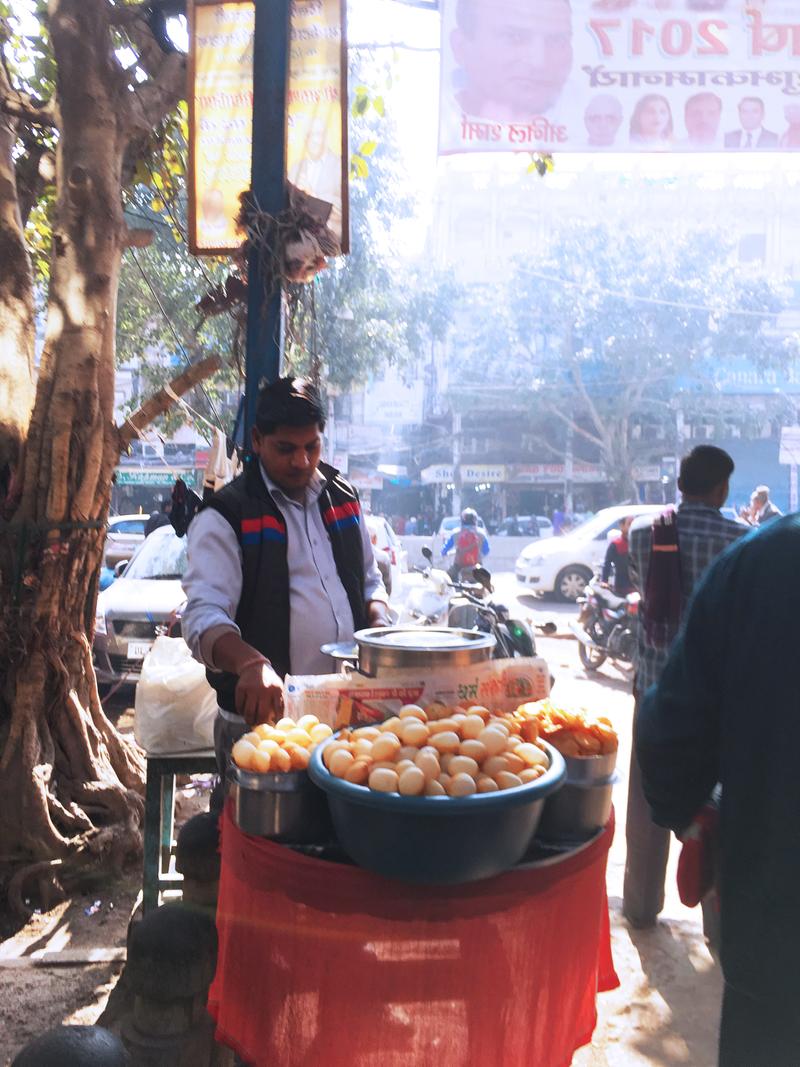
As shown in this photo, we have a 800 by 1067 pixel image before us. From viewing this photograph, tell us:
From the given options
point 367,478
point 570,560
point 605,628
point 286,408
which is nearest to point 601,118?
point 286,408

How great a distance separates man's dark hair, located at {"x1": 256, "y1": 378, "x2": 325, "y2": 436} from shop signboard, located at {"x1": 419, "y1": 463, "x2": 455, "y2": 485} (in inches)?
1195

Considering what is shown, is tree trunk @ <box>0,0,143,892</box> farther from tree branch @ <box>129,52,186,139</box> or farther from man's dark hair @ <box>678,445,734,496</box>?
man's dark hair @ <box>678,445,734,496</box>

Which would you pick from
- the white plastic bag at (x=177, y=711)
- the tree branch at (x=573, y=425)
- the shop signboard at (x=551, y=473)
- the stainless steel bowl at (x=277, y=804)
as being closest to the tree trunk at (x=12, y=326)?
the white plastic bag at (x=177, y=711)

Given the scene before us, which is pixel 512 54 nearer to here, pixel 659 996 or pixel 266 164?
pixel 266 164

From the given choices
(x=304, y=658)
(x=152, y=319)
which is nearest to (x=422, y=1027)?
(x=304, y=658)

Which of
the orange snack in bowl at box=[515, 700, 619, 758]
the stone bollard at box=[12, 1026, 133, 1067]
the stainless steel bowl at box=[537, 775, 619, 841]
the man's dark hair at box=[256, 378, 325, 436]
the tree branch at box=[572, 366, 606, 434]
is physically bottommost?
the stone bollard at box=[12, 1026, 133, 1067]

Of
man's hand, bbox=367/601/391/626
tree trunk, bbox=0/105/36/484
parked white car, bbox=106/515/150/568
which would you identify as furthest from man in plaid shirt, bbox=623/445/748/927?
parked white car, bbox=106/515/150/568

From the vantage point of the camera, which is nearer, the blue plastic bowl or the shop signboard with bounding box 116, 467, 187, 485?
the blue plastic bowl

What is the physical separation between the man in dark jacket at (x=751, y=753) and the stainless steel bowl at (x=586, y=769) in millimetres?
232

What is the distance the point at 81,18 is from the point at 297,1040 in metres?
4.49

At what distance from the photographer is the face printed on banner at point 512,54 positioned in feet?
14.7

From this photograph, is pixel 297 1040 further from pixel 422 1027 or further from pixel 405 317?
pixel 405 317

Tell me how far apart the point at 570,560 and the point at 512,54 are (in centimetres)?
1164

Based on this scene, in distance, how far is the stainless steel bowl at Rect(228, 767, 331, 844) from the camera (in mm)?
1707
